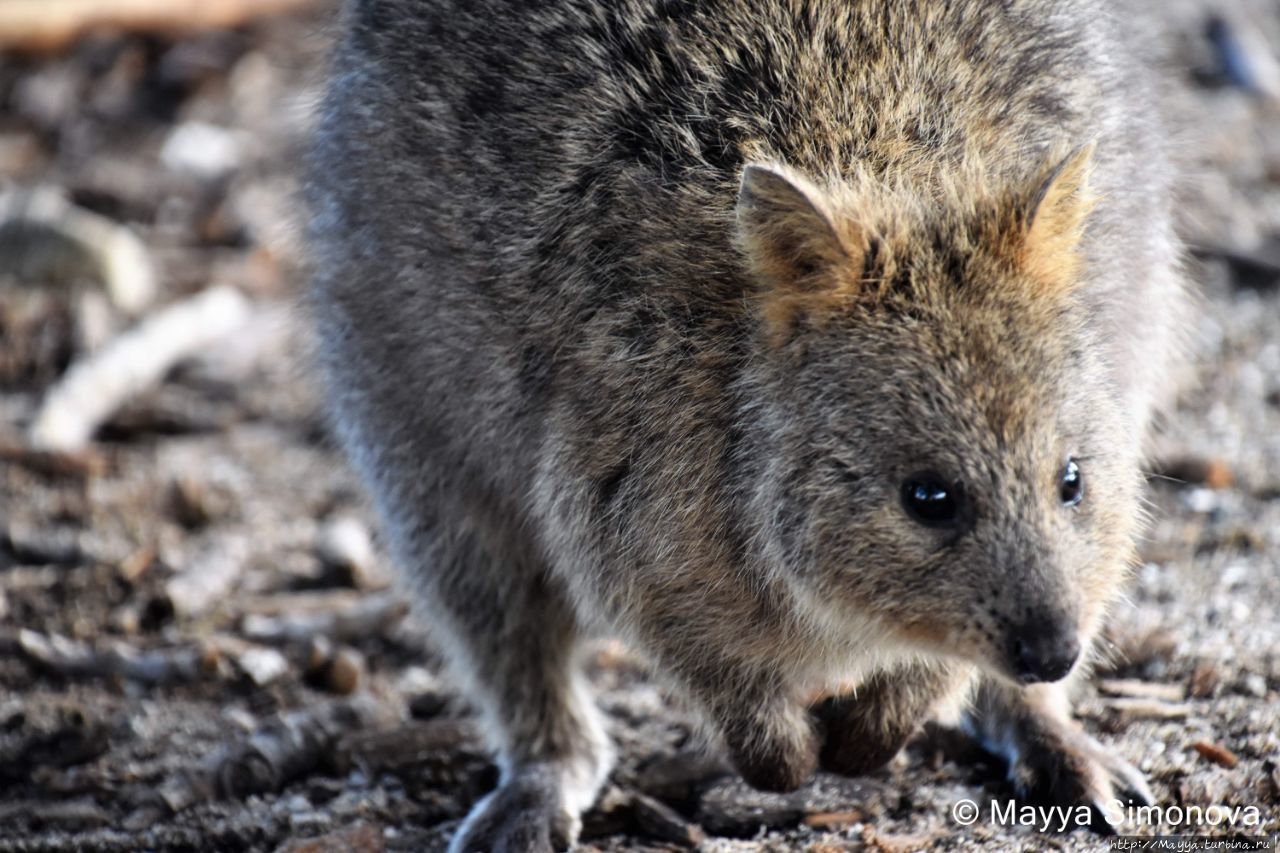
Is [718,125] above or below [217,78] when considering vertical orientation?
above

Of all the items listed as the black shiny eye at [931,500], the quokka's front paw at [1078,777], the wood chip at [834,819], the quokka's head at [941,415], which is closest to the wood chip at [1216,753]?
the quokka's front paw at [1078,777]

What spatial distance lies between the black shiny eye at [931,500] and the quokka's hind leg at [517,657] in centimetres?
174

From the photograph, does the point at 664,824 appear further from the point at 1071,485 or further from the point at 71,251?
the point at 71,251

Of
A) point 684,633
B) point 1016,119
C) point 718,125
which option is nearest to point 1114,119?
point 1016,119

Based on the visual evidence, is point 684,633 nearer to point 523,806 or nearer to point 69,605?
point 523,806

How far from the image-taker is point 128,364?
805cm

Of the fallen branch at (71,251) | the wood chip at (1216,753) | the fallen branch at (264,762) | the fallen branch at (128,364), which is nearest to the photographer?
the wood chip at (1216,753)

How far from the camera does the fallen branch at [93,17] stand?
34.1 feet

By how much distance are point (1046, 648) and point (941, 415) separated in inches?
24.4

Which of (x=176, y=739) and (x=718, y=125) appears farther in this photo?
(x=176, y=739)

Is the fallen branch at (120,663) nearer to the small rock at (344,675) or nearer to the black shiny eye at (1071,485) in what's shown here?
the small rock at (344,675)

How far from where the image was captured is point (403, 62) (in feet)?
16.9

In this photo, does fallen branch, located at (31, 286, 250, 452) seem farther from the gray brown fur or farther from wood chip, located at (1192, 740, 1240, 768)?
wood chip, located at (1192, 740, 1240, 768)

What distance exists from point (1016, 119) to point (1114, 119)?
519mm
